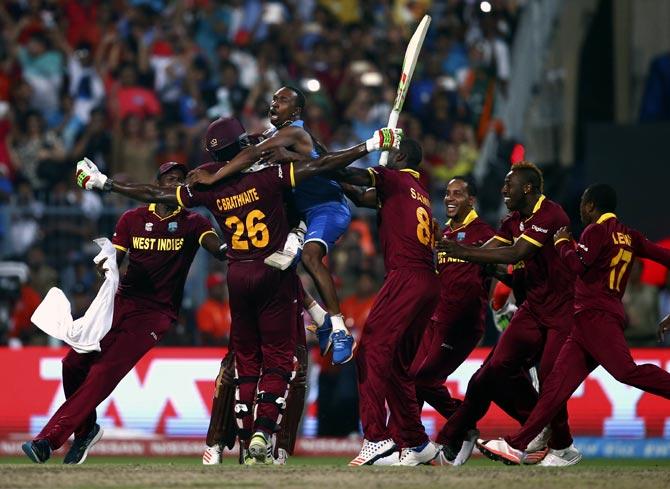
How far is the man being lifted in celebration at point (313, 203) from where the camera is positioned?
11.2m

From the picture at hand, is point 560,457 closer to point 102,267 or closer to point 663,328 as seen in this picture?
point 663,328

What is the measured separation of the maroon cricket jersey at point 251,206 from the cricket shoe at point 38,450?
2118 millimetres

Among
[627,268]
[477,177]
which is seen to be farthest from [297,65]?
[627,268]

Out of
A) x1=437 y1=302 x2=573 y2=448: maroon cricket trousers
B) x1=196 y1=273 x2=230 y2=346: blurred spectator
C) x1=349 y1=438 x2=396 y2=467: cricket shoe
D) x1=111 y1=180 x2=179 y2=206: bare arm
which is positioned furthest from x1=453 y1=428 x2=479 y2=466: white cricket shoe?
x1=196 y1=273 x2=230 y2=346: blurred spectator

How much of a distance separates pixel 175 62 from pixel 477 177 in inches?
190

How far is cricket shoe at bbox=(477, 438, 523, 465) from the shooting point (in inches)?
448

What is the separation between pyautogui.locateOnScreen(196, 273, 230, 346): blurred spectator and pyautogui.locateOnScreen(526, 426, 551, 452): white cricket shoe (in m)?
5.47

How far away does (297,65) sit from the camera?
71.8ft

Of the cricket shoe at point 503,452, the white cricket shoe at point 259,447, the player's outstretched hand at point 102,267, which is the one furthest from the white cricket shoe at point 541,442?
the player's outstretched hand at point 102,267

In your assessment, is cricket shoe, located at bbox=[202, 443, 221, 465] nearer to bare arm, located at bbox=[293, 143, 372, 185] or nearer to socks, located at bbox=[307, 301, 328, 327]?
socks, located at bbox=[307, 301, 328, 327]

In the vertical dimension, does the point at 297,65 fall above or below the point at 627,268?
above

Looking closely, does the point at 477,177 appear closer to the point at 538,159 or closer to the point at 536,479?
the point at 538,159

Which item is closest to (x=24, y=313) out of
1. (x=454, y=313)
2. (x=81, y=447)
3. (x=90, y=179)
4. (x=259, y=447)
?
(x=81, y=447)

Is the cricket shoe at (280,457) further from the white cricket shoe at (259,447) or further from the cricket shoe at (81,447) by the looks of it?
the cricket shoe at (81,447)
